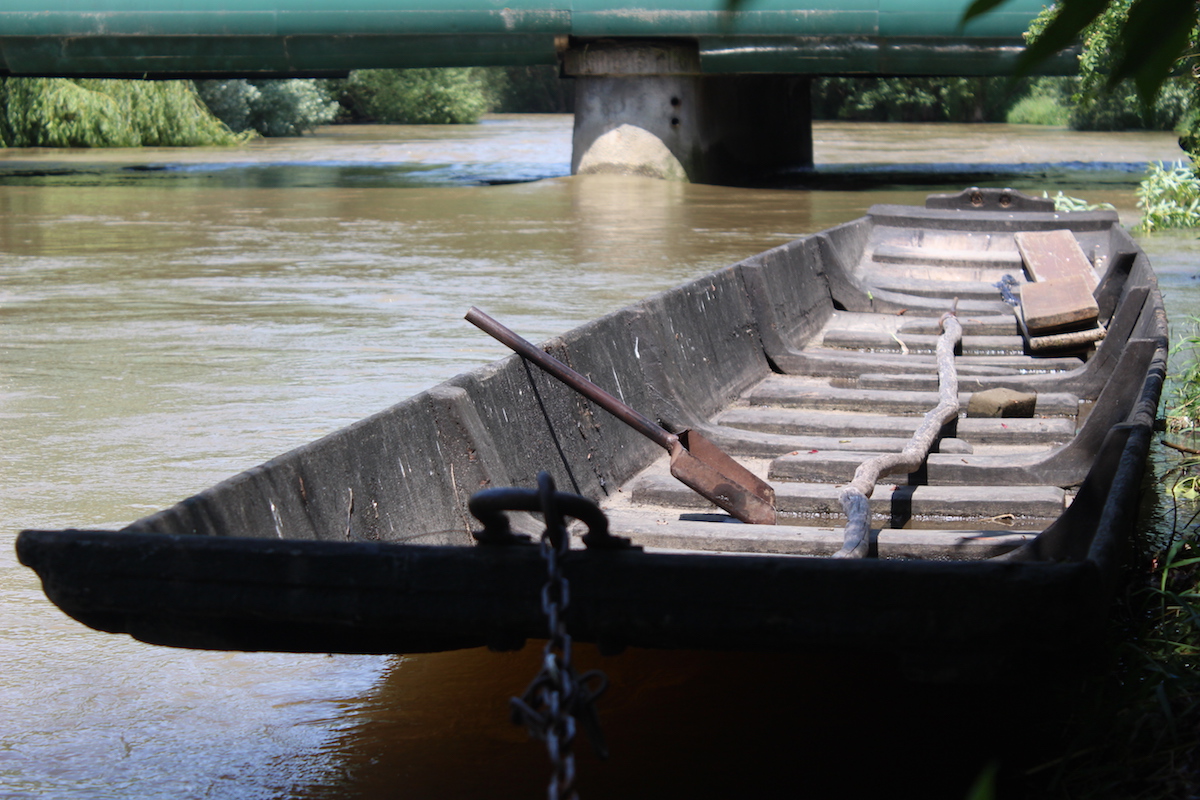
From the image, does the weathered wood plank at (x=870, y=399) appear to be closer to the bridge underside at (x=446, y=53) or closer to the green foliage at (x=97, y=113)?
the bridge underside at (x=446, y=53)

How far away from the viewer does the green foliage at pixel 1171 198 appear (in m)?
10.4

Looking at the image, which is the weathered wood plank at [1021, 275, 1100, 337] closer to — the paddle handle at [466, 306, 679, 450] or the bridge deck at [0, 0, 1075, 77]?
the paddle handle at [466, 306, 679, 450]

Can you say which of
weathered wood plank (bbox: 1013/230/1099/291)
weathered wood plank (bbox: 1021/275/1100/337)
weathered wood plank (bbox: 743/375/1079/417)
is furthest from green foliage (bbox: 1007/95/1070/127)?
weathered wood plank (bbox: 743/375/1079/417)

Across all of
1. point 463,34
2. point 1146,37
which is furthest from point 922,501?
point 463,34

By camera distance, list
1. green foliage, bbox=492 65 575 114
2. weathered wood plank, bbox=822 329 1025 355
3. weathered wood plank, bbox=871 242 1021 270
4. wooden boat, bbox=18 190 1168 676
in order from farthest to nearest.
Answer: green foliage, bbox=492 65 575 114, weathered wood plank, bbox=871 242 1021 270, weathered wood plank, bbox=822 329 1025 355, wooden boat, bbox=18 190 1168 676

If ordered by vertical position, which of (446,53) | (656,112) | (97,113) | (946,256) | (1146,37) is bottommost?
(946,256)

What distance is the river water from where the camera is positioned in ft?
8.71

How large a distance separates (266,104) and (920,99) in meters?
18.3

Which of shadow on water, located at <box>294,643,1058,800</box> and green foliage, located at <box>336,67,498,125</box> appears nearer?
shadow on water, located at <box>294,643,1058,800</box>

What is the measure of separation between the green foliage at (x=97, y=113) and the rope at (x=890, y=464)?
2043cm

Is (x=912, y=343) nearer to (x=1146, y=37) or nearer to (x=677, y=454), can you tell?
(x=677, y=454)

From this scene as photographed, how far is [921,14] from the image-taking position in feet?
46.5

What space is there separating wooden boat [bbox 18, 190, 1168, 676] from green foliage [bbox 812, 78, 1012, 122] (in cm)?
3017

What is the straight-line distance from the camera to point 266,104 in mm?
29125
